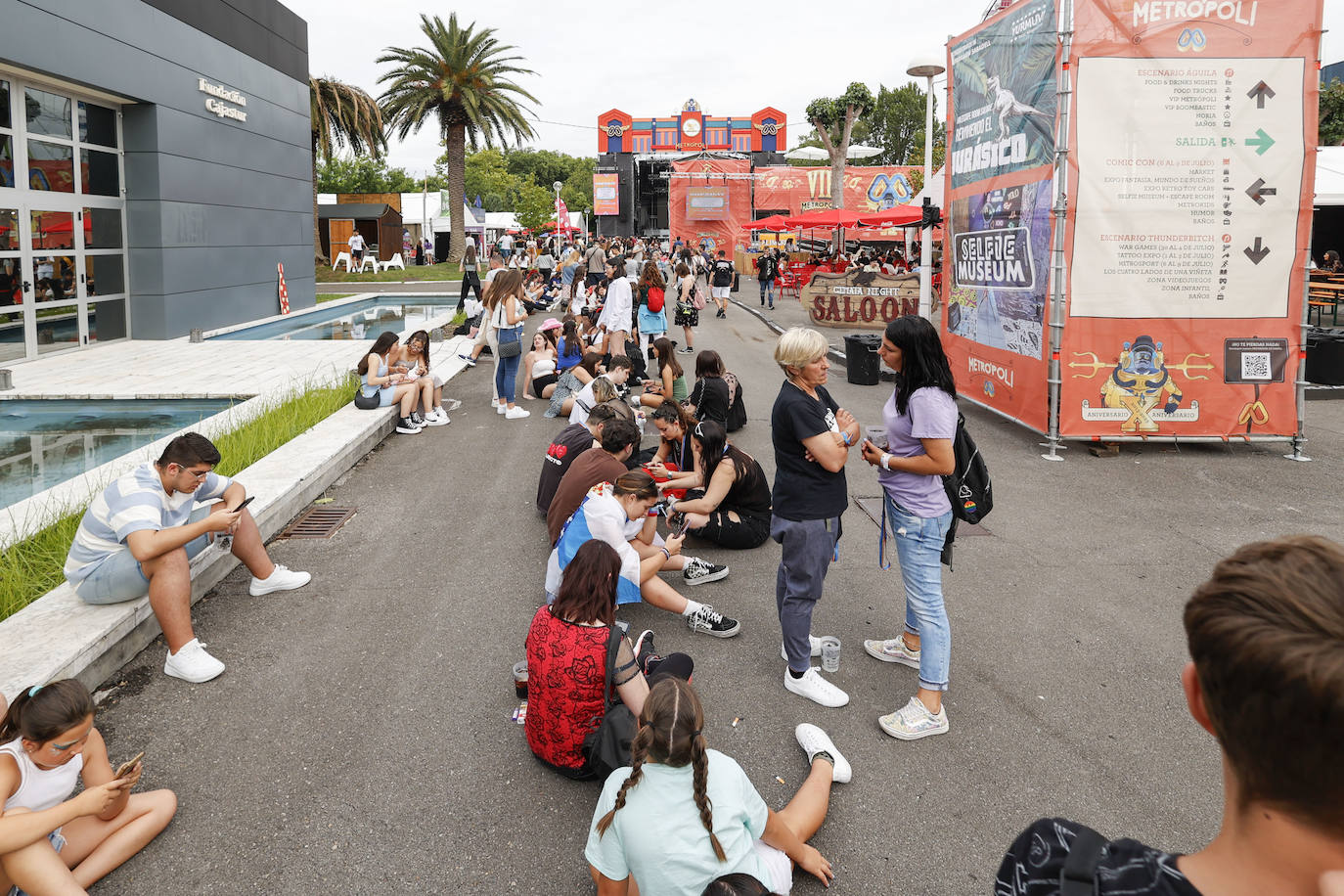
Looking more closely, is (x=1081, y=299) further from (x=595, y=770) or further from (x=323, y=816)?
(x=323, y=816)

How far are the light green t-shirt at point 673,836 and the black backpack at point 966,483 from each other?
1.89 m

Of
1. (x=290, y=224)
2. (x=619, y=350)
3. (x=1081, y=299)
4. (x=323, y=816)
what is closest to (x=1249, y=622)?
(x=323, y=816)

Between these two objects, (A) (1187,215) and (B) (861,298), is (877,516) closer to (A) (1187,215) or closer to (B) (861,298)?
(A) (1187,215)

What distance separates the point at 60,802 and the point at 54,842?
13cm

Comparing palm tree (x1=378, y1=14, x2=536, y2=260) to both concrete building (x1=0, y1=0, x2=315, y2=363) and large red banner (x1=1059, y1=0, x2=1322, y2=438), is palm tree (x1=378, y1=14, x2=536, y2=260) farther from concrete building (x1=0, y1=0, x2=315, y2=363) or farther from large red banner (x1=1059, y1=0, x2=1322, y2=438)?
large red banner (x1=1059, y1=0, x2=1322, y2=438)

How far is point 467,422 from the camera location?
11648 millimetres

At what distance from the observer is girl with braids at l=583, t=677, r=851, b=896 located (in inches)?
113

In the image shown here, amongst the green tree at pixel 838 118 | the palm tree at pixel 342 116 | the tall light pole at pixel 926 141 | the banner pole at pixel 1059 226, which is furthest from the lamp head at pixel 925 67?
the palm tree at pixel 342 116

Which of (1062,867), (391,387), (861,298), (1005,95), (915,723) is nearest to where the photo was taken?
(1062,867)

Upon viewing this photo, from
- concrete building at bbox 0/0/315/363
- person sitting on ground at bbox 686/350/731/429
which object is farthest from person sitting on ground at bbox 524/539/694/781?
concrete building at bbox 0/0/315/363

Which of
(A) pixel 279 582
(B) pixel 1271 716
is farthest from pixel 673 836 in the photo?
(A) pixel 279 582

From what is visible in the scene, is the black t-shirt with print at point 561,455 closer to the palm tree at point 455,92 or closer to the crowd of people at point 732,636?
the crowd of people at point 732,636

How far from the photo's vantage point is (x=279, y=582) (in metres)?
6.05

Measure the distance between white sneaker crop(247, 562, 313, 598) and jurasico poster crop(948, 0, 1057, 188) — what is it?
25.5 ft
